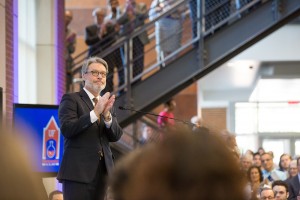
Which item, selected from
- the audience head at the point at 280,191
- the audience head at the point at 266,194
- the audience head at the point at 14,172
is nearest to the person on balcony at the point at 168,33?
the audience head at the point at 280,191

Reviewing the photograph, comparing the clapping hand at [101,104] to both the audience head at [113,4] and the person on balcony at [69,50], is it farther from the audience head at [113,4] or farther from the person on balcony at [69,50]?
the audience head at [113,4]

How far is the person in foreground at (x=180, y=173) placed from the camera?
1134 millimetres

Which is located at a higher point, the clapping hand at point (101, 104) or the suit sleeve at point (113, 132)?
the clapping hand at point (101, 104)

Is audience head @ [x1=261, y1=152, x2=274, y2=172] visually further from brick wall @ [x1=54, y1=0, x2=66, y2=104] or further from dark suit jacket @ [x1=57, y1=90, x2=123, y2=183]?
dark suit jacket @ [x1=57, y1=90, x2=123, y2=183]

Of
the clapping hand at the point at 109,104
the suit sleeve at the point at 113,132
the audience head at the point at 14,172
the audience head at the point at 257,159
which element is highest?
the clapping hand at the point at 109,104

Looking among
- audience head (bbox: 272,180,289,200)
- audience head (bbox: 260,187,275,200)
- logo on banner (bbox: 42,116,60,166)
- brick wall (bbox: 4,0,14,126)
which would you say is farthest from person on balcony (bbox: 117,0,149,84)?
logo on banner (bbox: 42,116,60,166)

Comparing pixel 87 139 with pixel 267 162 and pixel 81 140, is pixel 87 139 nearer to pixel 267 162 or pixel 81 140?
pixel 81 140

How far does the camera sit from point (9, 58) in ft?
25.6

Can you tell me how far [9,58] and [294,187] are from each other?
14.8 ft

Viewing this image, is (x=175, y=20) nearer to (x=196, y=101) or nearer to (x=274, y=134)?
(x=196, y=101)

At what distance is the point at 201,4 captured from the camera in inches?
408

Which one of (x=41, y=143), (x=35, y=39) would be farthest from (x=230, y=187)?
(x=35, y=39)

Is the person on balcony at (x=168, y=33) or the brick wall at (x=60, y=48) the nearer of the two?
the brick wall at (x=60, y=48)

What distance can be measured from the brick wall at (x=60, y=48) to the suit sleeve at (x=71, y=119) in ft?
17.1
